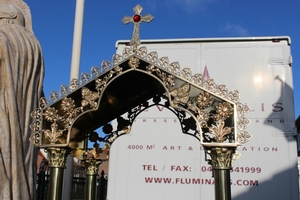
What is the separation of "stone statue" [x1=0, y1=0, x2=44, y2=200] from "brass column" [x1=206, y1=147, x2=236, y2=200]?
281 centimetres

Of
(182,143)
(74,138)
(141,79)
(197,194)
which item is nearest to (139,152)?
(182,143)

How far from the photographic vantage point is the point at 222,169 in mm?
5371

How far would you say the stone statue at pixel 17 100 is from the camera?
5.50m

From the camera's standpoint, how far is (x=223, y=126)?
5.56 m

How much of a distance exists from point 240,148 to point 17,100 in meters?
5.20

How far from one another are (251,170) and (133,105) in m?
3.25

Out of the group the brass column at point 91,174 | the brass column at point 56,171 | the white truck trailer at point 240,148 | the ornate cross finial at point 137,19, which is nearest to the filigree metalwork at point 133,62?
the ornate cross finial at point 137,19

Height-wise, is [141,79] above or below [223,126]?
above

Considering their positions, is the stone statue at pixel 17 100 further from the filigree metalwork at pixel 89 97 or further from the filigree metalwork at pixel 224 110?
the filigree metalwork at pixel 224 110

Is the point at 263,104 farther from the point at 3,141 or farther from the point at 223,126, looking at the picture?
the point at 3,141

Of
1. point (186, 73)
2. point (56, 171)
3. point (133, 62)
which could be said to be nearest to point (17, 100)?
point (56, 171)

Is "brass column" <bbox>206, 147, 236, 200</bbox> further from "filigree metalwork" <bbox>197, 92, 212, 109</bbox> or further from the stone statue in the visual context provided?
the stone statue

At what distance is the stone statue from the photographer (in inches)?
217

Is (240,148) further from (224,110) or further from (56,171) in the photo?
(56,171)
